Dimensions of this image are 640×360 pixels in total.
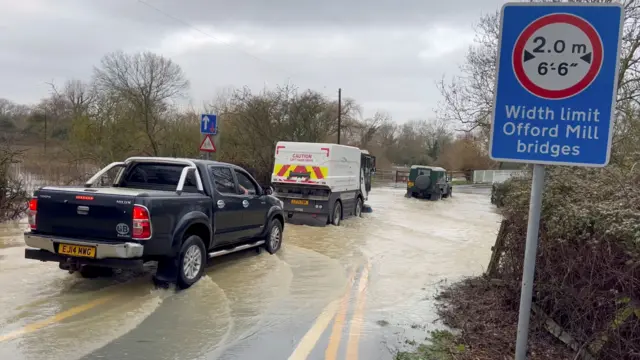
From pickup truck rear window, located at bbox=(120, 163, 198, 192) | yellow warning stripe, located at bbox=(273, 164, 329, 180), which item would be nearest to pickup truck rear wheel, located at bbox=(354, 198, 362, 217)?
yellow warning stripe, located at bbox=(273, 164, 329, 180)

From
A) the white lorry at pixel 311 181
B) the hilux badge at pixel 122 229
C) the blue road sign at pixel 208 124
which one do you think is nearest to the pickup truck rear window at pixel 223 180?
the hilux badge at pixel 122 229

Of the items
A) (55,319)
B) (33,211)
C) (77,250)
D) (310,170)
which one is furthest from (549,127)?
(310,170)

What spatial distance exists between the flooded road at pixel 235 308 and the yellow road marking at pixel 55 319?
0.01 metres

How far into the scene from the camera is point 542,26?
10.1ft

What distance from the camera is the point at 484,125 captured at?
703 inches

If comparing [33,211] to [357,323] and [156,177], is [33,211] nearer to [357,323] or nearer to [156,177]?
[156,177]

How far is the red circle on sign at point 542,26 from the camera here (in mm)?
2984

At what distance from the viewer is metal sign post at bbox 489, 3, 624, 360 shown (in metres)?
2.97

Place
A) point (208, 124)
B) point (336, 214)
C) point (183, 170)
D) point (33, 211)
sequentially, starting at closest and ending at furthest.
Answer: point (33, 211)
point (183, 170)
point (208, 124)
point (336, 214)

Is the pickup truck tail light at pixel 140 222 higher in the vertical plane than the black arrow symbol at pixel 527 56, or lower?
lower

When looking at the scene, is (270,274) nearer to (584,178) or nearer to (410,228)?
(584,178)

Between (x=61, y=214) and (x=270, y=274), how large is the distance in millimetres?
3272

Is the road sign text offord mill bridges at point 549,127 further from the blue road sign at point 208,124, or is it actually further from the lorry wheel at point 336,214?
the lorry wheel at point 336,214

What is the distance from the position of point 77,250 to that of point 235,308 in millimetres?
2081
